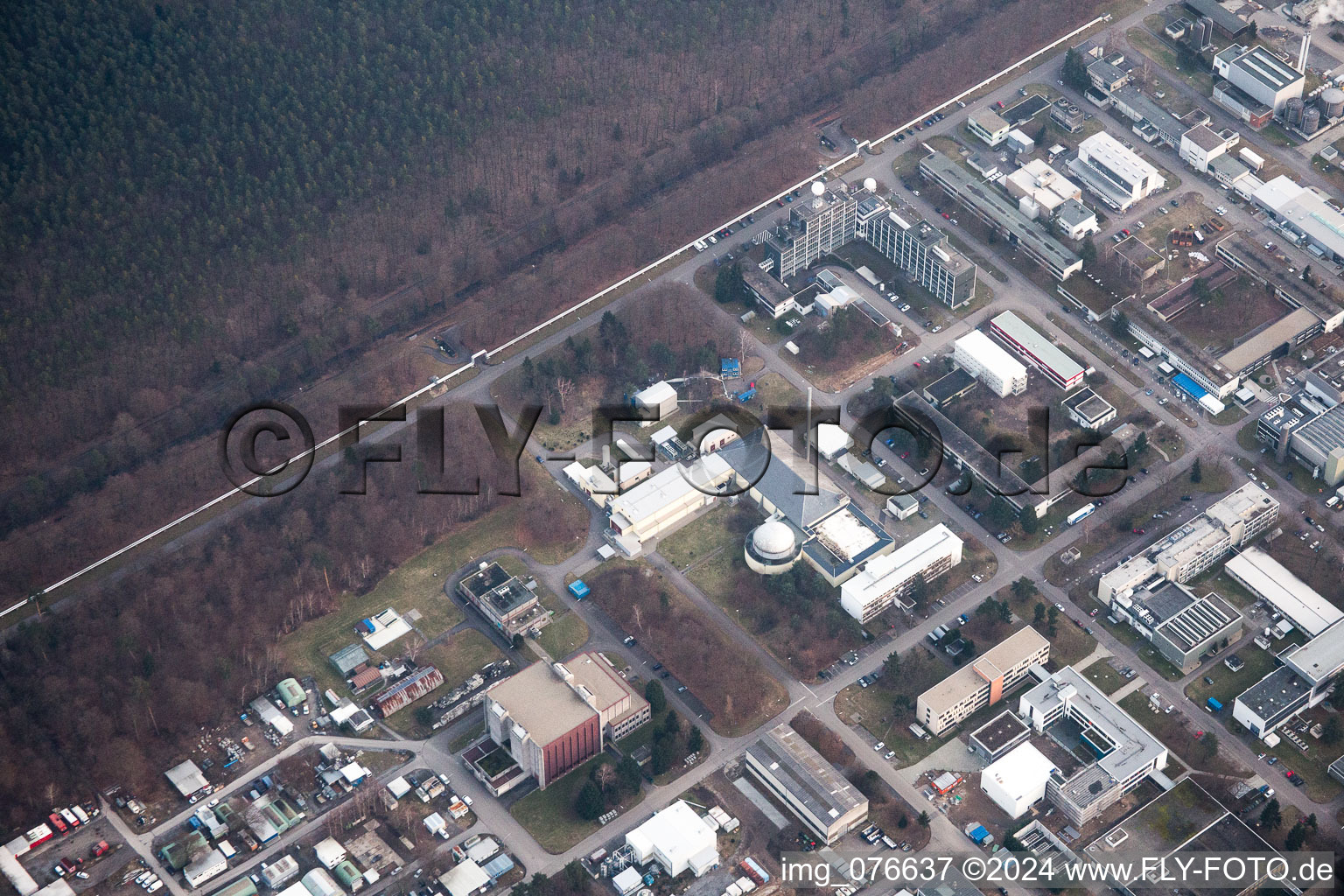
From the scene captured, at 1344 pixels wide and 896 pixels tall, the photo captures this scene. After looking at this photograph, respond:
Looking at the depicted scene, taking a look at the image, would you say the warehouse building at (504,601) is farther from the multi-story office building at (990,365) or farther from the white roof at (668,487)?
the multi-story office building at (990,365)

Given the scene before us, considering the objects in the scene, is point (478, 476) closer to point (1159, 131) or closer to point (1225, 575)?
point (1225, 575)

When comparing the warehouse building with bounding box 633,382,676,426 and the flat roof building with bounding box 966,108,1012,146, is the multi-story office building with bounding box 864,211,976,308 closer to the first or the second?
the flat roof building with bounding box 966,108,1012,146

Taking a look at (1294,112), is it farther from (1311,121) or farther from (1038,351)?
(1038,351)

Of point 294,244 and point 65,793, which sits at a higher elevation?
point 294,244

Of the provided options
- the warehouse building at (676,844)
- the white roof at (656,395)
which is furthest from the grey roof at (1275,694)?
the white roof at (656,395)

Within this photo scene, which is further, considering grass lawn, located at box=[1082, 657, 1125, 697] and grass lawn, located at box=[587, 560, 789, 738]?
grass lawn, located at box=[1082, 657, 1125, 697]

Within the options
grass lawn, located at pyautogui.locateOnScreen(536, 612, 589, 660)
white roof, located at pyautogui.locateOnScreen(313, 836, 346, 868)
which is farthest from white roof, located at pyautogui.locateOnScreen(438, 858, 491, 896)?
grass lawn, located at pyautogui.locateOnScreen(536, 612, 589, 660)

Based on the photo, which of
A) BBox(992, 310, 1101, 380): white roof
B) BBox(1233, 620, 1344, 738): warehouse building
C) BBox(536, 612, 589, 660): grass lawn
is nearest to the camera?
BBox(1233, 620, 1344, 738): warehouse building

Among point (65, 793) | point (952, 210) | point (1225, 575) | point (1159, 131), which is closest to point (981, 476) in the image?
point (1225, 575)
